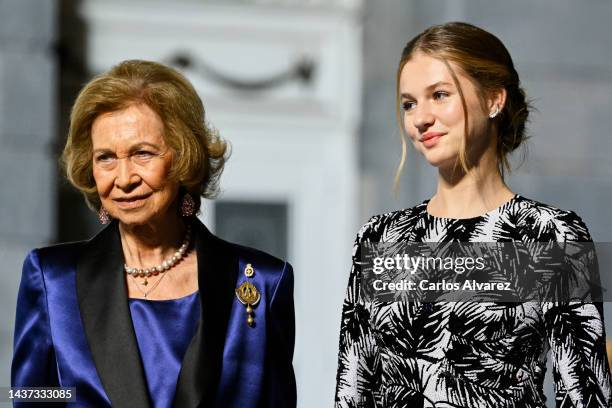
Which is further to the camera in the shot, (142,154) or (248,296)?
(248,296)

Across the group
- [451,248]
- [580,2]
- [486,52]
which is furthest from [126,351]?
[580,2]

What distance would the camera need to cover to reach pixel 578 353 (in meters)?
2.77

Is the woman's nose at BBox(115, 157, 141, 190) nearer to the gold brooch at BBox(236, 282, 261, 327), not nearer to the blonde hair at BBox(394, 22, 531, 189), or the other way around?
the gold brooch at BBox(236, 282, 261, 327)

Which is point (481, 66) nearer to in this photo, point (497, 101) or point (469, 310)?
point (497, 101)

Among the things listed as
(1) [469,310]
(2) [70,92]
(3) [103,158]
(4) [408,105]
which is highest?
(2) [70,92]

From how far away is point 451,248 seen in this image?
9.56 feet

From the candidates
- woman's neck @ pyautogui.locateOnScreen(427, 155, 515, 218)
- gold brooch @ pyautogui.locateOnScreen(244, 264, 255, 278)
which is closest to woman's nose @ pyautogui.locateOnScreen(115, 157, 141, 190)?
gold brooch @ pyautogui.locateOnScreen(244, 264, 255, 278)

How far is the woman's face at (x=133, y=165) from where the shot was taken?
293 centimetres

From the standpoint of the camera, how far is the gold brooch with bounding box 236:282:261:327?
3.06m

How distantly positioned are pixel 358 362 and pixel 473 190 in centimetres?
46

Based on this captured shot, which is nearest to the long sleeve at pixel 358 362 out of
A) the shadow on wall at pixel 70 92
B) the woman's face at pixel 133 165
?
the woman's face at pixel 133 165

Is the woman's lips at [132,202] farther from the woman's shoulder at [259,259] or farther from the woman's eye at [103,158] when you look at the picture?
the woman's shoulder at [259,259]

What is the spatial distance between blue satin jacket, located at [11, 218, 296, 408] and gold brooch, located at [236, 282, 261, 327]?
0.01m

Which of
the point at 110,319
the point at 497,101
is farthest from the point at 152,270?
A: the point at 497,101
